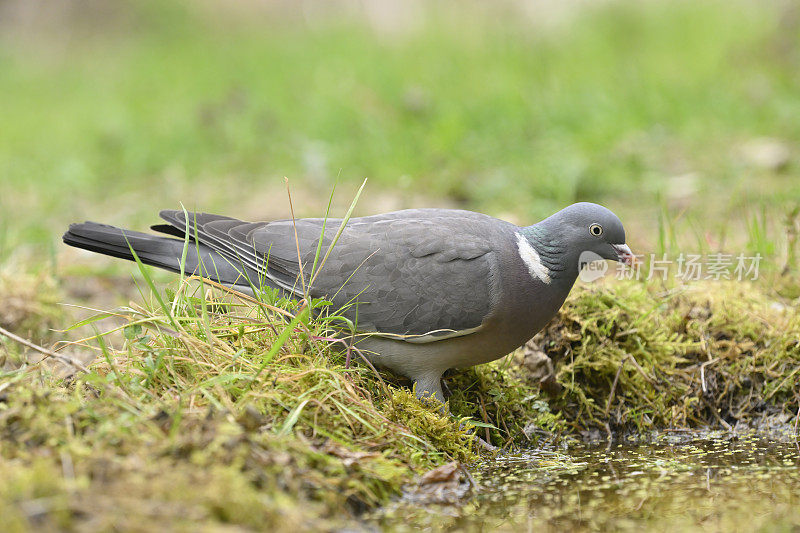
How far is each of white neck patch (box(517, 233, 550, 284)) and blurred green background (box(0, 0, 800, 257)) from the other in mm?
2268

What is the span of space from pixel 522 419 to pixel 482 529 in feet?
4.08

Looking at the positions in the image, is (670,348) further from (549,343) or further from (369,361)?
(369,361)

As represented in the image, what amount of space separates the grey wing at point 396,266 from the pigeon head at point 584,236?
0.95ft

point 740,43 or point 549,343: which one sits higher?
point 740,43

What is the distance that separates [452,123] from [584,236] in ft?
15.2

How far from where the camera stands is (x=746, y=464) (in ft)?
11.4

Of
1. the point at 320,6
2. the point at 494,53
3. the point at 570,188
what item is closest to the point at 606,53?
the point at 494,53

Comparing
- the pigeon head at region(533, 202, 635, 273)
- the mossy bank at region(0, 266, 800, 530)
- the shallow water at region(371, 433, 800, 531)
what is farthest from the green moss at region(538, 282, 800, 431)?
the pigeon head at region(533, 202, 635, 273)

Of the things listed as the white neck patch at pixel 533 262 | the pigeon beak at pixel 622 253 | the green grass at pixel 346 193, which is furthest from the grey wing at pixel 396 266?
the pigeon beak at pixel 622 253

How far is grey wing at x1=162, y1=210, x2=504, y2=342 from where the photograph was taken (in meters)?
3.82

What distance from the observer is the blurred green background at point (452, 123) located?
7.27 m

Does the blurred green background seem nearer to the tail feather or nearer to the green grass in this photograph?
the green grass

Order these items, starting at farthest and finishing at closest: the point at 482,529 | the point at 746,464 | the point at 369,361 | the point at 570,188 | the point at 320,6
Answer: the point at 320,6
the point at 570,188
the point at 369,361
the point at 746,464
the point at 482,529

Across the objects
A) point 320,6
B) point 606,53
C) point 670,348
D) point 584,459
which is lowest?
point 584,459
